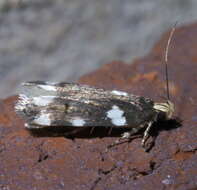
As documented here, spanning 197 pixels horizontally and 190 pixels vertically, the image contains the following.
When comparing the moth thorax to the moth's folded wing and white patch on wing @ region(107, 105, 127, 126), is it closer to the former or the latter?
the moth's folded wing

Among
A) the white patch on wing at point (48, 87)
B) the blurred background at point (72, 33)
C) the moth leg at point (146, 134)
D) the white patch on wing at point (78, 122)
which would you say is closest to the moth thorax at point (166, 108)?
the moth leg at point (146, 134)

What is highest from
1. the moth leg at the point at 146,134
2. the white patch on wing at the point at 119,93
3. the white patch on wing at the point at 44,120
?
the white patch on wing at the point at 119,93

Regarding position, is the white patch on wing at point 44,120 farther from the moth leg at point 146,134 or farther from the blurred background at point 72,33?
the blurred background at point 72,33

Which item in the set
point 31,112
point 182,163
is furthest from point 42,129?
point 182,163

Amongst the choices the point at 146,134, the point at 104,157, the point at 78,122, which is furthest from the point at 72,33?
the point at 104,157

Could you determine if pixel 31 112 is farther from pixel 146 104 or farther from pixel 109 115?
pixel 146 104

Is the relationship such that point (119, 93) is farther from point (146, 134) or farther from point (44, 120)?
point (44, 120)

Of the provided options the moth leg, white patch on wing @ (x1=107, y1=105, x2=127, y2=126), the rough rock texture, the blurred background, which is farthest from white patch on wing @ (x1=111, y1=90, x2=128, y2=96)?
the blurred background
